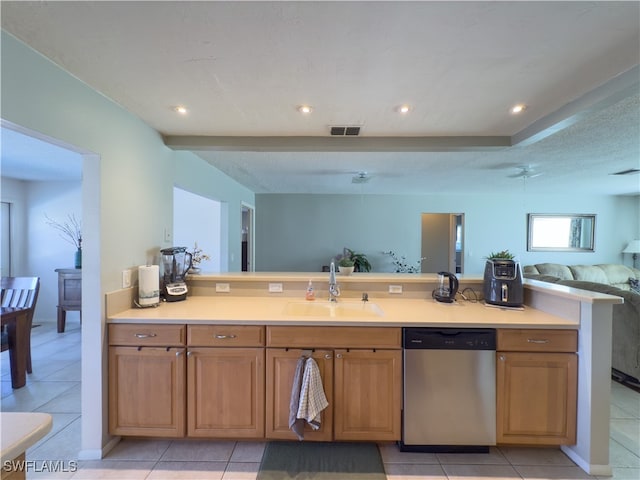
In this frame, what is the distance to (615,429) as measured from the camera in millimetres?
2164

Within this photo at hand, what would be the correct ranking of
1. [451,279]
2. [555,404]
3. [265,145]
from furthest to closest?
[265,145] → [451,279] → [555,404]

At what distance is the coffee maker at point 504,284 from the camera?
7.13 ft

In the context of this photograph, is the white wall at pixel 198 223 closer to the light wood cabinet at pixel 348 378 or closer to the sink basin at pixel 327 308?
the sink basin at pixel 327 308

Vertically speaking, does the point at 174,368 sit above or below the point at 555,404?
above

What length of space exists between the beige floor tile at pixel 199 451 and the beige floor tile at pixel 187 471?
1.5 inches

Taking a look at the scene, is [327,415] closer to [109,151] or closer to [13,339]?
[109,151]

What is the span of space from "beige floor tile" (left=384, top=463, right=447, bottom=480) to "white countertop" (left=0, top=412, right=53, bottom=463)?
1.72 meters

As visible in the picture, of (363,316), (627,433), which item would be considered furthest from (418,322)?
(627,433)

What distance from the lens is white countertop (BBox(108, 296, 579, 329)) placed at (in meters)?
1.84

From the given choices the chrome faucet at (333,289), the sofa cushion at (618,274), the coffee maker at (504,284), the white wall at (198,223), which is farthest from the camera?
the sofa cushion at (618,274)

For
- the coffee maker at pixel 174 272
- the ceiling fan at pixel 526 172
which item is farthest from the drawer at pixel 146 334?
the ceiling fan at pixel 526 172

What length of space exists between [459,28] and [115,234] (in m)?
2.24

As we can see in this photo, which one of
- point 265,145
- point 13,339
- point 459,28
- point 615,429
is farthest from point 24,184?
point 615,429

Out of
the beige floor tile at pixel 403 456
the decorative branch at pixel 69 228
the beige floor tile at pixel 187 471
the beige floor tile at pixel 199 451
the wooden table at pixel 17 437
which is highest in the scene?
the decorative branch at pixel 69 228
